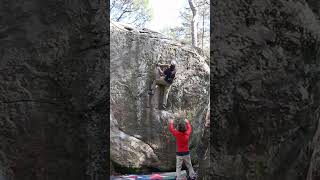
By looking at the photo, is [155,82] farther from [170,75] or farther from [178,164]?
[178,164]

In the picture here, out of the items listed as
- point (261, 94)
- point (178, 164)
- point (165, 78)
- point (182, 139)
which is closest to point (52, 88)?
point (261, 94)

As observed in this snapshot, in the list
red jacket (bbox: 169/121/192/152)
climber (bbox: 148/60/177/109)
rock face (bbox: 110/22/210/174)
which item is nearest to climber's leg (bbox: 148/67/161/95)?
climber (bbox: 148/60/177/109)

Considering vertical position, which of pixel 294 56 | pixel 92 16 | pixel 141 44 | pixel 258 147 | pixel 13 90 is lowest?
pixel 258 147

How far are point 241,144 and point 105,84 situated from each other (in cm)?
85

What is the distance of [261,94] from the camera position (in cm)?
236

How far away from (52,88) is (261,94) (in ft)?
3.92

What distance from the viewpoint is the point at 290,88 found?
2.37 meters

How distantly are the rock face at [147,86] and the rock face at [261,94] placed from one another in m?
7.74

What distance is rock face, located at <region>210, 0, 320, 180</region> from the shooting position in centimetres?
235

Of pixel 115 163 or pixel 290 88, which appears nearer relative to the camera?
pixel 290 88

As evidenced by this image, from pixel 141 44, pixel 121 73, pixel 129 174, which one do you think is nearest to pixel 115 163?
pixel 129 174

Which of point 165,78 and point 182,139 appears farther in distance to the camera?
point 165,78

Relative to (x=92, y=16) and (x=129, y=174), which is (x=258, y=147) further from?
(x=129, y=174)

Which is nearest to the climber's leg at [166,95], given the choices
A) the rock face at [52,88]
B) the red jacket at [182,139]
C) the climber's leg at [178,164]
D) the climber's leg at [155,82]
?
the climber's leg at [155,82]
